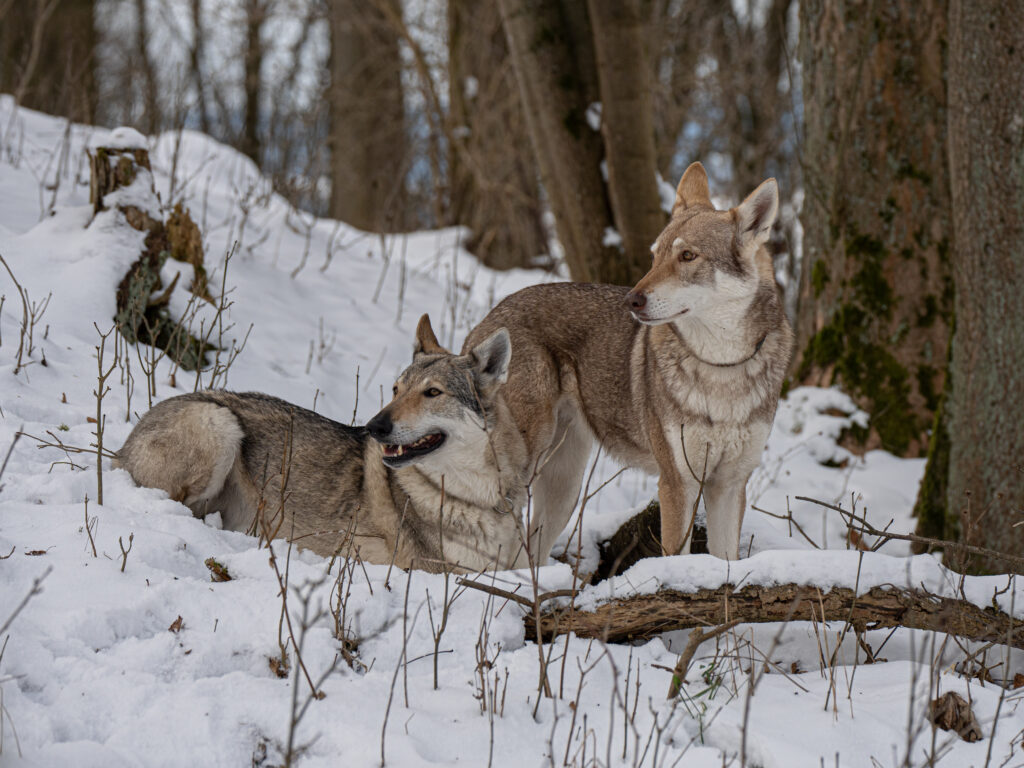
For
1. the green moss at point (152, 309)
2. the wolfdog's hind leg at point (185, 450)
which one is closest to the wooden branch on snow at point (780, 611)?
the wolfdog's hind leg at point (185, 450)

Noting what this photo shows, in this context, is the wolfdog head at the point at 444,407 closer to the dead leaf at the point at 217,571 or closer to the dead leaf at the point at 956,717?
the dead leaf at the point at 217,571

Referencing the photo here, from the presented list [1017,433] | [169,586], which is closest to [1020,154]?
[1017,433]

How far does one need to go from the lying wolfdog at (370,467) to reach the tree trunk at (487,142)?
8.51m

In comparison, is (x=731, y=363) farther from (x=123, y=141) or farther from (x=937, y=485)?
(x=123, y=141)

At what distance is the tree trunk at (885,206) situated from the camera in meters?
7.22

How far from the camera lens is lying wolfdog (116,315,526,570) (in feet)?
15.6

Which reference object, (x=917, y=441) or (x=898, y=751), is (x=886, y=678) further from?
(x=917, y=441)

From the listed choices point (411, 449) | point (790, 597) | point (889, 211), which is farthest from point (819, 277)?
point (790, 597)

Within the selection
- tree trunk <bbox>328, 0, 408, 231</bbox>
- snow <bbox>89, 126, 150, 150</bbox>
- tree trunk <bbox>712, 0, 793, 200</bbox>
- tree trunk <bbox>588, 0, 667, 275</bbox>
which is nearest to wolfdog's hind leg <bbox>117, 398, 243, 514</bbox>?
snow <bbox>89, 126, 150, 150</bbox>

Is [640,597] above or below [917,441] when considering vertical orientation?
below

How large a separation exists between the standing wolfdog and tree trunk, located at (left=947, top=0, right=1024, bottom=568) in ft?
4.21

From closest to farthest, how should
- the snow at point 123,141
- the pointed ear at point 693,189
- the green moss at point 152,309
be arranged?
1. the pointed ear at point 693,189
2. the green moss at point 152,309
3. the snow at point 123,141

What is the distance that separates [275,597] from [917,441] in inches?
225

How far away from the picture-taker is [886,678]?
144 inches
